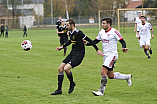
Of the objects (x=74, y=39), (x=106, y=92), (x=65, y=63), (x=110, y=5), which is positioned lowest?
(x=106, y=92)

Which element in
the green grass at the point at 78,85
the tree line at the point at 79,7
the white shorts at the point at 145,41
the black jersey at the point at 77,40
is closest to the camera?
the green grass at the point at 78,85

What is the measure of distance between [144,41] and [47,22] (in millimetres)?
59795

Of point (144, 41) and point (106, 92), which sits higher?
point (144, 41)

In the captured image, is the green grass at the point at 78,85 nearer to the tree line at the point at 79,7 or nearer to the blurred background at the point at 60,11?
the blurred background at the point at 60,11

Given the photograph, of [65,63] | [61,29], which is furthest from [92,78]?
→ [61,29]

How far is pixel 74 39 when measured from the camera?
336 inches

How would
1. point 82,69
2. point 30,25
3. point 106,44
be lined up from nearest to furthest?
point 106,44 < point 82,69 < point 30,25

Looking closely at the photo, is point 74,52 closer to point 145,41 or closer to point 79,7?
point 145,41

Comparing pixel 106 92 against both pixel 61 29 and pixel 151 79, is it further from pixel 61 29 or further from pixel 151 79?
pixel 61 29

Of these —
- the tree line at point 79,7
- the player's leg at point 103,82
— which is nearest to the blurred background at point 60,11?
the tree line at point 79,7

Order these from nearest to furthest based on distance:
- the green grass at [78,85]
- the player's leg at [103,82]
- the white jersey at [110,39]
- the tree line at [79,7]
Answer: the green grass at [78,85]
the player's leg at [103,82]
the white jersey at [110,39]
the tree line at [79,7]

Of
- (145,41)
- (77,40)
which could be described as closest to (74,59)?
(77,40)

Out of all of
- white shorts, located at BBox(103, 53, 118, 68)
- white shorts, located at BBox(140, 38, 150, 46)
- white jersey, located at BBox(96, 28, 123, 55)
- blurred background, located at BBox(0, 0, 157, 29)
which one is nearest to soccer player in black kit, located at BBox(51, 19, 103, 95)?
white jersey, located at BBox(96, 28, 123, 55)

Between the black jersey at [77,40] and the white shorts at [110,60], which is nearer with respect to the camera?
the white shorts at [110,60]
